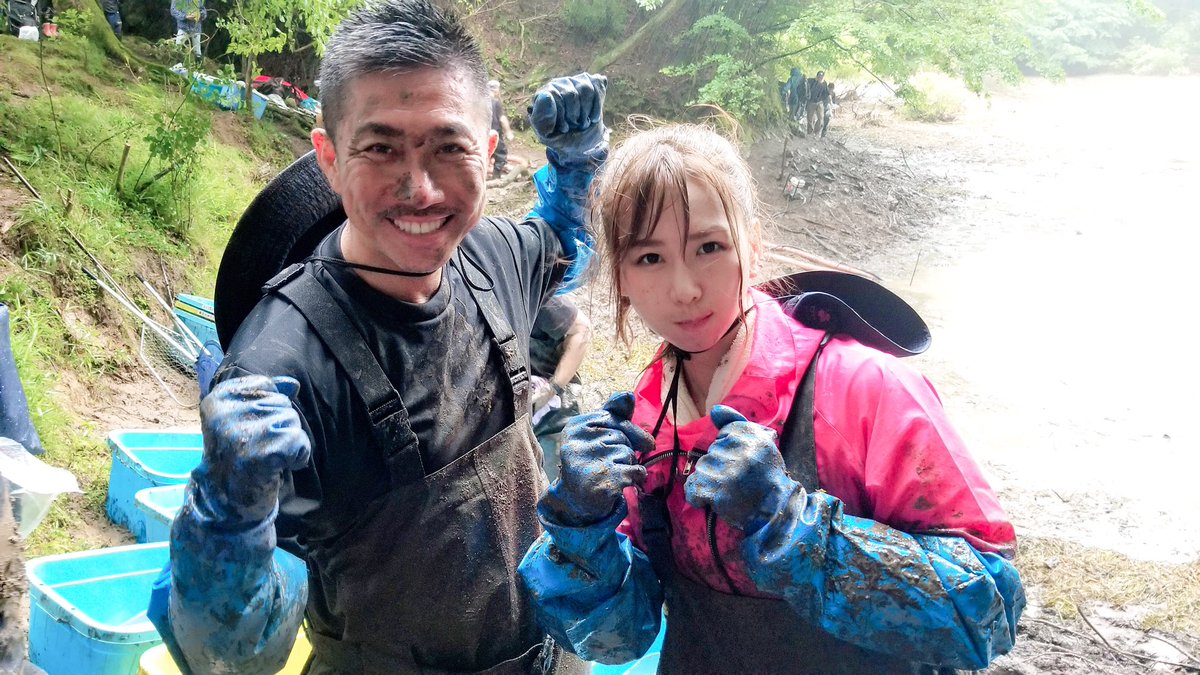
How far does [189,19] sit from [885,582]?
382 inches

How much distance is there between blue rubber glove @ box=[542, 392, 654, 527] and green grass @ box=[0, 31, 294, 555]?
3.02 m

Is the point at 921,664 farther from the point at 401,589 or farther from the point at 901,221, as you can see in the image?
the point at 901,221

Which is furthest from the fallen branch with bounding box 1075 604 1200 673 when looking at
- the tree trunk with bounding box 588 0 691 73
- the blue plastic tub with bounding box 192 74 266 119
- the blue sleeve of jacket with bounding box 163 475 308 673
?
the tree trunk with bounding box 588 0 691 73

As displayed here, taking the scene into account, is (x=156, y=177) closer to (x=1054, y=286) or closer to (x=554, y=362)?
(x=554, y=362)

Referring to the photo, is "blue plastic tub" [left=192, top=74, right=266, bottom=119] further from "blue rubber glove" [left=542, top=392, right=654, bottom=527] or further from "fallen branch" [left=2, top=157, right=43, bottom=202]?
"blue rubber glove" [left=542, top=392, right=654, bottom=527]

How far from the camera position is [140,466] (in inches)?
134

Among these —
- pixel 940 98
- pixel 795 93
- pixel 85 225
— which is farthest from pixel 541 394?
pixel 940 98

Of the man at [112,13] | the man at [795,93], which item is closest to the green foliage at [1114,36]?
the man at [795,93]

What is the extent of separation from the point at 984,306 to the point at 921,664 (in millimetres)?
8636

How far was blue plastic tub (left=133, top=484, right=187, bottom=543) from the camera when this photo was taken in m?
3.14

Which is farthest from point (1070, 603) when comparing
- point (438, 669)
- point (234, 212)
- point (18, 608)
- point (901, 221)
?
point (901, 221)

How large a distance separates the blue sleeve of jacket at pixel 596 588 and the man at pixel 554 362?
236cm

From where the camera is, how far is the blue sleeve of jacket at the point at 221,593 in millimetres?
1268

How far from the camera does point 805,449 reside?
1378 millimetres
